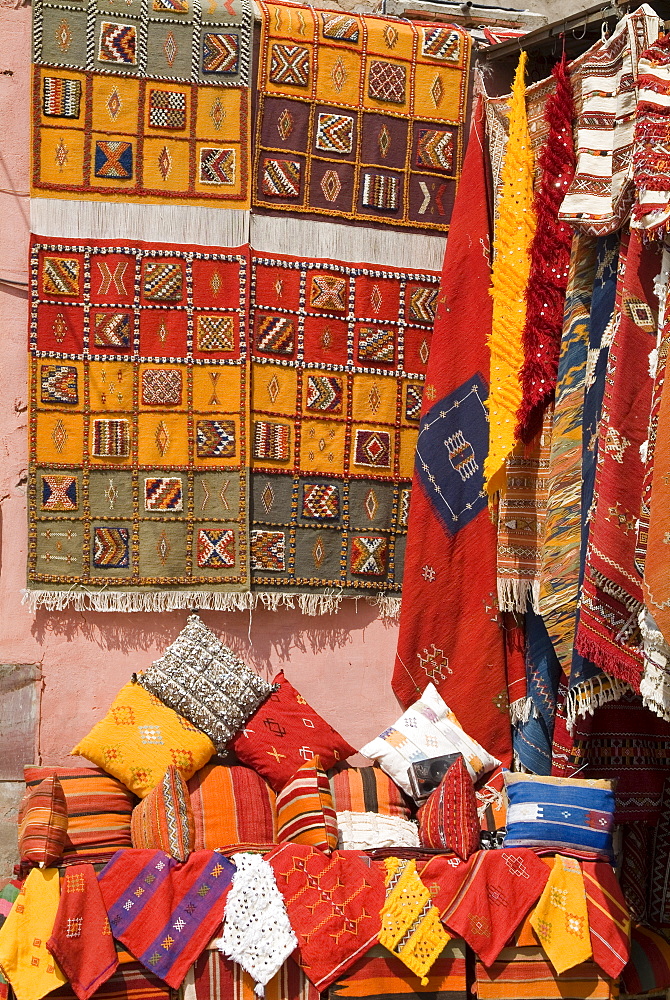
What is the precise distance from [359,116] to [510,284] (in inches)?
34.1

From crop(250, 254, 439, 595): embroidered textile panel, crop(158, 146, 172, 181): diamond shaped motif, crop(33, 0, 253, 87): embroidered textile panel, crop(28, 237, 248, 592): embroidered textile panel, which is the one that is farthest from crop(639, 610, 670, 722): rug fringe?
crop(33, 0, 253, 87): embroidered textile panel

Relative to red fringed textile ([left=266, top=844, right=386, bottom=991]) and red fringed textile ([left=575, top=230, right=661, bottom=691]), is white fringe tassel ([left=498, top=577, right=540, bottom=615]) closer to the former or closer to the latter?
red fringed textile ([left=575, top=230, right=661, bottom=691])

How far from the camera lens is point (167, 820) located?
307cm

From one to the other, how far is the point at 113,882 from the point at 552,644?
1.54 meters

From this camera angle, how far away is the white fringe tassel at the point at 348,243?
12.3ft

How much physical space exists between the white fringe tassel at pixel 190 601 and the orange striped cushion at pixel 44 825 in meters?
0.71

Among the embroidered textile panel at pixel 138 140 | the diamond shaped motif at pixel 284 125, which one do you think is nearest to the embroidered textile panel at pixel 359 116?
the diamond shaped motif at pixel 284 125

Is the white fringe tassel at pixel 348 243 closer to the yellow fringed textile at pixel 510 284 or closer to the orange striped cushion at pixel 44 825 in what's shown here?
the yellow fringed textile at pixel 510 284

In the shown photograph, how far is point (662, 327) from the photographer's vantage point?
106 inches

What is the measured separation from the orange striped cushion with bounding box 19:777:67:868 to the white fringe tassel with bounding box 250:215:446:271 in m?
1.94

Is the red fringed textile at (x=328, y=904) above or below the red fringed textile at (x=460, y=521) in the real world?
below

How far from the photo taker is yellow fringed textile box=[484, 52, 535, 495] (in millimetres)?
3525

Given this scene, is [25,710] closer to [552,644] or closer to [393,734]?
[393,734]

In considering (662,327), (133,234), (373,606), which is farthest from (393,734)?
(133,234)
